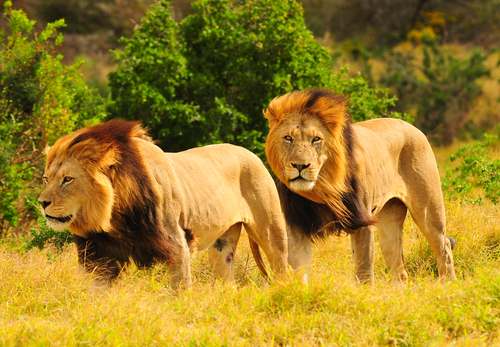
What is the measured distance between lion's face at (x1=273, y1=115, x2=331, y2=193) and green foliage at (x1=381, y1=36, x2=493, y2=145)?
12.0 meters

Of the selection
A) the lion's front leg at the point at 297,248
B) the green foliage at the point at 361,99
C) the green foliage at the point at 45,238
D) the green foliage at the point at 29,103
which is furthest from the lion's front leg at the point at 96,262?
the green foliage at the point at 361,99

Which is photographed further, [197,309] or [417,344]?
[197,309]

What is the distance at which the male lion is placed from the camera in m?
4.06

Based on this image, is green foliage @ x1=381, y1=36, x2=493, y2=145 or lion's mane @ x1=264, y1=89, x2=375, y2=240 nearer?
lion's mane @ x1=264, y1=89, x2=375, y2=240

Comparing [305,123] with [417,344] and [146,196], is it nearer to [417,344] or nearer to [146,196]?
[146,196]

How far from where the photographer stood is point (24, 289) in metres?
4.04

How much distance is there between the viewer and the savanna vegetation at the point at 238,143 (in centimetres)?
338

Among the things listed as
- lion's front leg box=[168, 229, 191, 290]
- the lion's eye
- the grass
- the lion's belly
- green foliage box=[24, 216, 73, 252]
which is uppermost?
the lion's eye

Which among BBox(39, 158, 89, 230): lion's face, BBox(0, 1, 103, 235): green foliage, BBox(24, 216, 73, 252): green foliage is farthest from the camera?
BBox(0, 1, 103, 235): green foliage

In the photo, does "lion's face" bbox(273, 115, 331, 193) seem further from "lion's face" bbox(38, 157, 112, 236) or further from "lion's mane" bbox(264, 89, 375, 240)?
"lion's face" bbox(38, 157, 112, 236)

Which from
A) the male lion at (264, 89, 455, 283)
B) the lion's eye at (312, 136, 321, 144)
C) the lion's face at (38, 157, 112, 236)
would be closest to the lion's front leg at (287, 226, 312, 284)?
the male lion at (264, 89, 455, 283)

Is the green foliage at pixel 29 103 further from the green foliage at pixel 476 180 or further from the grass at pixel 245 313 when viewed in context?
the green foliage at pixel 476 180

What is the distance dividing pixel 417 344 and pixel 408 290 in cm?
68

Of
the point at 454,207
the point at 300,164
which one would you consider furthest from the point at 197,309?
the point at 454,207
